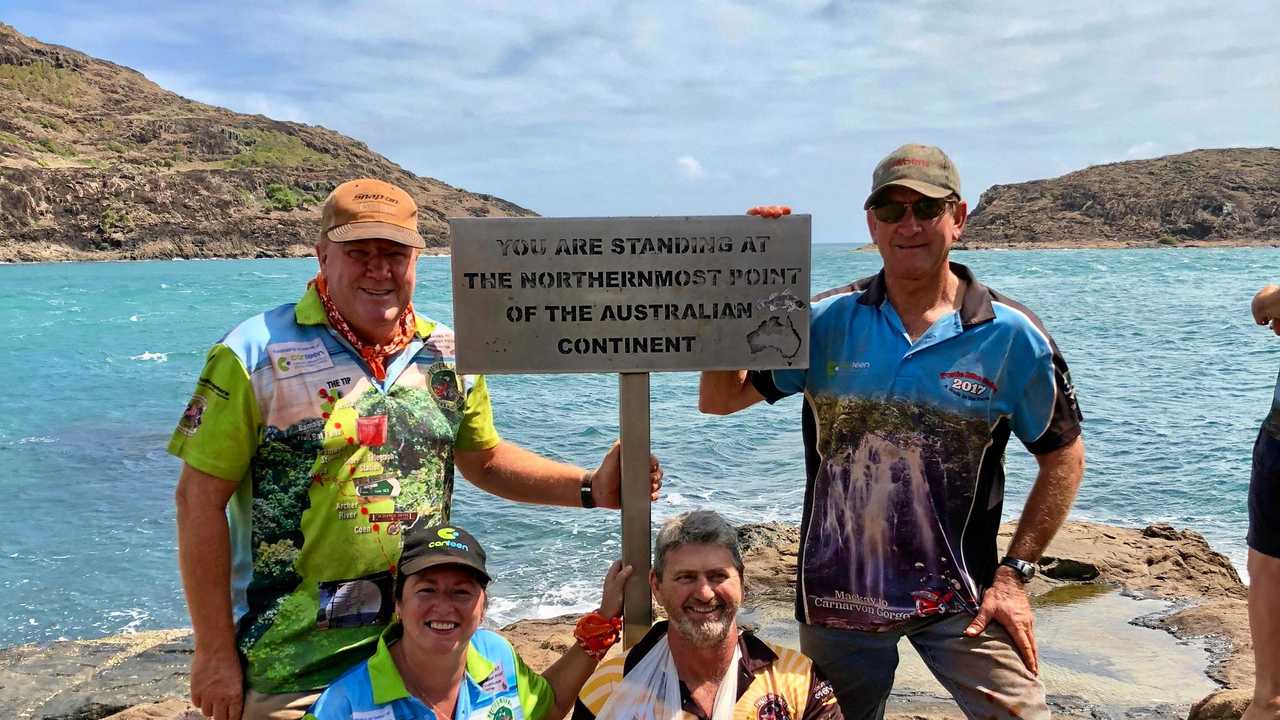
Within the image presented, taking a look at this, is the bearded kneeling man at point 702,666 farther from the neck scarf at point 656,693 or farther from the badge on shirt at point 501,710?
the badge on shirt at point 501,710

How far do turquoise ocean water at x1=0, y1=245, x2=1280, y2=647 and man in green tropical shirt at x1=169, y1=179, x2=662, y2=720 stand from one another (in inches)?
238

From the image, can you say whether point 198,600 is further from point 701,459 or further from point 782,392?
point 701,459

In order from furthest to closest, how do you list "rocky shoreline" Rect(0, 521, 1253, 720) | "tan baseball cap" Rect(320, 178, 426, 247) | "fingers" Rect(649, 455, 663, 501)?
"rocky shoreline" Rect(0, 521, 1253, 720), "fingers" Rect(649, 455, 663, 501), "tan baseball cap" Rect(320, 178, 426, 247)

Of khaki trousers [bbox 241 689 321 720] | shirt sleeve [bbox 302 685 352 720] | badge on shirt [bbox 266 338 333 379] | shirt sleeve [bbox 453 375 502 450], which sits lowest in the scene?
khaki trousers [bbox 241 689 321 720]

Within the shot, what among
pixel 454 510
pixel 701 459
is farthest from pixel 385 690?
pixel 701 459

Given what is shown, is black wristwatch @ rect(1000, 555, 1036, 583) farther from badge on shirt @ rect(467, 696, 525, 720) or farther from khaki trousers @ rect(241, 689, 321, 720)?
khaki trousers @ rect(241, 689, 321, 720)

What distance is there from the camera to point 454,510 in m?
12.0

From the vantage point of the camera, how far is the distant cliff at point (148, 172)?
3757 inches

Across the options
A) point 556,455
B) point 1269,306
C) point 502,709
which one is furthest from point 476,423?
point 556,455

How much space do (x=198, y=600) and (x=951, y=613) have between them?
2302mm

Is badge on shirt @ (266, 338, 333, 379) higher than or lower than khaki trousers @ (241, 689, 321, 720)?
higher

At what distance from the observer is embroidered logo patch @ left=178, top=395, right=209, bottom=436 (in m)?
2.87

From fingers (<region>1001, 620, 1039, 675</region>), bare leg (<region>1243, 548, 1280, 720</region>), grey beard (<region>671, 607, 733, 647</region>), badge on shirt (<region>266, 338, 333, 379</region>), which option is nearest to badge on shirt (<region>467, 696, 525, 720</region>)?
grey beard (<region>671, 607, 733, 647</region>)

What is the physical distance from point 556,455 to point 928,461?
12.5 meters
